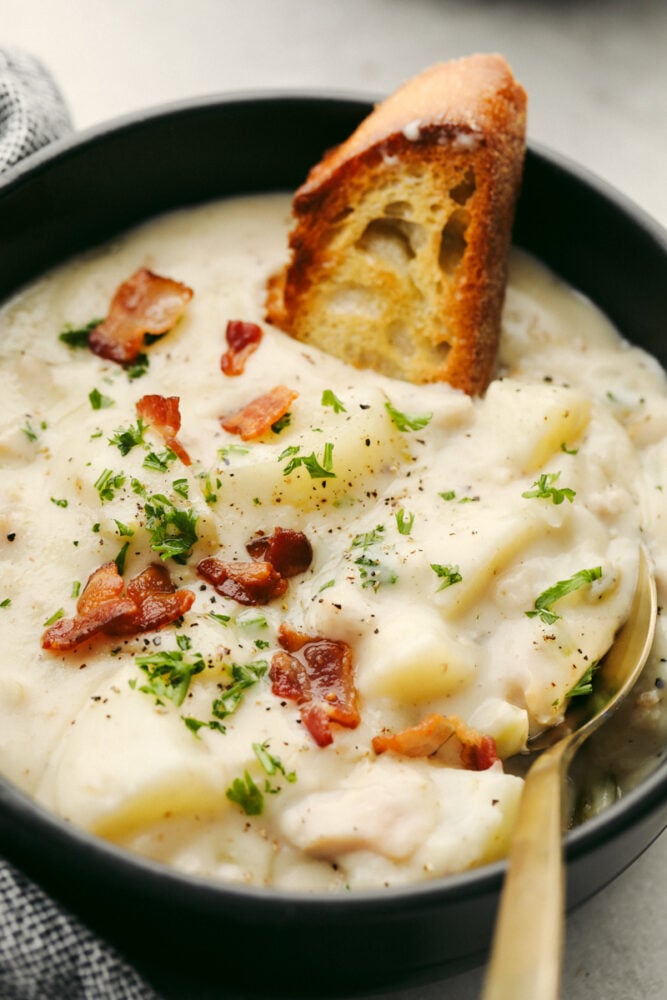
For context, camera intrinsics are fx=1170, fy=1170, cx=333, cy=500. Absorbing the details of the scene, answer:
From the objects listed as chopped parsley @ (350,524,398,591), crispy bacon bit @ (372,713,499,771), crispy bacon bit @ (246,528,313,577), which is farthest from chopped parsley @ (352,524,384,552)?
crispy bacon bit @ (372,713,499,771)

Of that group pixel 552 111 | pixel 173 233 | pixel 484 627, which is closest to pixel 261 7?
pixel 552 111

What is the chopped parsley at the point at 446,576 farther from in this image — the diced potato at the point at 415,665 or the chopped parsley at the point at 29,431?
the chopped parsley at the point at 29,431

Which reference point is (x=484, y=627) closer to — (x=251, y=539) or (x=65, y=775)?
(x=251, y=539)

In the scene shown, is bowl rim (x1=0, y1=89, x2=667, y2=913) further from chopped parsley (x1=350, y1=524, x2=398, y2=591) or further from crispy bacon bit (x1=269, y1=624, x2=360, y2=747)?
chopped parsley (x1=350, y1=524, x2=398, y2=591)

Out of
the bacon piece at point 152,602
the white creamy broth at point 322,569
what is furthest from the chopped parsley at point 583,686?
the bacon piece at point 152,602

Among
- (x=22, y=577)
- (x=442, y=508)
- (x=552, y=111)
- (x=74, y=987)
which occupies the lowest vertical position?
(x=74, y=987)

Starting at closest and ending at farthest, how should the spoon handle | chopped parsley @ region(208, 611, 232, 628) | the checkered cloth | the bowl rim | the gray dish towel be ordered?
the spoon handle → the bowl rim → the gray dish towel → chopped parsley @ region(208, 611, 232, 628) → the checkered cloth
